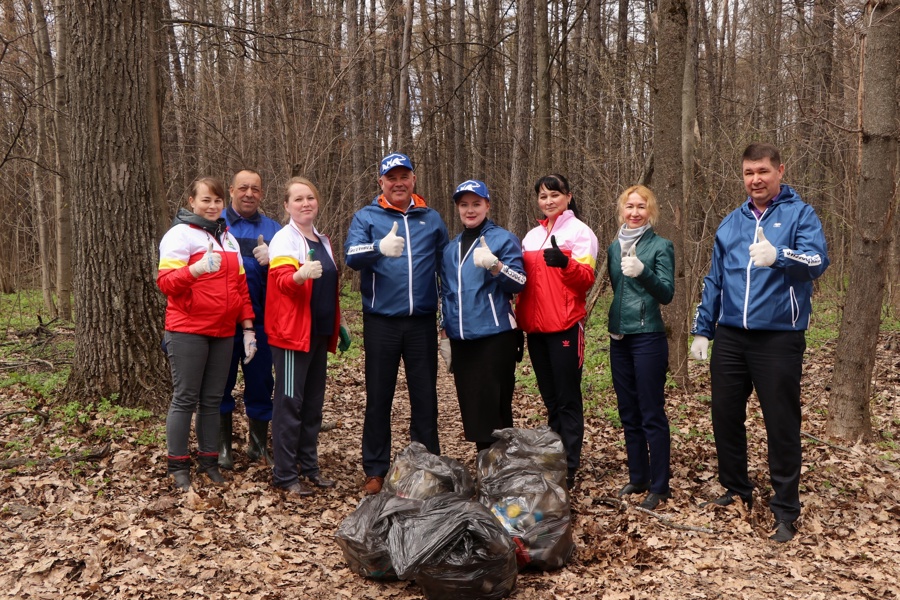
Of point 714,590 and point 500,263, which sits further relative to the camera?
point 500,263

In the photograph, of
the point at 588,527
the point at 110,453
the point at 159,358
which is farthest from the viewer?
the point at 159,358

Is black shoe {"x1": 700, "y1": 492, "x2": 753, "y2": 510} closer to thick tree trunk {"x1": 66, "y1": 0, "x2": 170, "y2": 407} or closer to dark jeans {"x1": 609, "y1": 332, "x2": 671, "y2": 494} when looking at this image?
dark jeans {"x1": 609, "y1": 332, "x2": 671, "y2": 494}

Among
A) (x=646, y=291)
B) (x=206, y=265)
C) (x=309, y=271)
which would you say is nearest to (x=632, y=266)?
(x=646, y=291)

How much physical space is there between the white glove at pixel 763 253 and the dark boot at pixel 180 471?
3658 mm

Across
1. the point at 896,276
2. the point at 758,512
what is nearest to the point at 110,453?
the point at 758,512

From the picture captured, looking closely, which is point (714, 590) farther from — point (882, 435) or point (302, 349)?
point (882, 435)

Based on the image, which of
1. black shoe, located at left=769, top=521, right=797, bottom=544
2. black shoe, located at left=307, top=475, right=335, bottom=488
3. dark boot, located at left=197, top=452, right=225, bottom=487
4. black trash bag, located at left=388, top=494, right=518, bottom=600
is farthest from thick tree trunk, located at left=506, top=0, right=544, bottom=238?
black trash bag, located at left=388, top=494, right=518, bottom=600

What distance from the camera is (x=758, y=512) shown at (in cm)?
415

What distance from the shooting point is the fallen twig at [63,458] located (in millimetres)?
4531

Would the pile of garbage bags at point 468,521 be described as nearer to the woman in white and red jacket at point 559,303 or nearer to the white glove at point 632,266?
the woman in white and red jacket at point 559,303

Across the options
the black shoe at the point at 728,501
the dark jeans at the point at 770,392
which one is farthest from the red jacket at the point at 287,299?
the black shoe at the point at 728,501

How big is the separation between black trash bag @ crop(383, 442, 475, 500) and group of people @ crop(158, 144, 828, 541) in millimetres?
584

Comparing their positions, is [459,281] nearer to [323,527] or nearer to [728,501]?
[323,527]

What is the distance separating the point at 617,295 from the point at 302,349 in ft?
6.72
